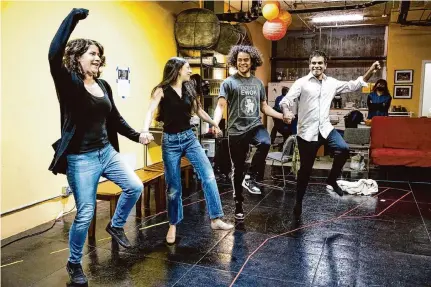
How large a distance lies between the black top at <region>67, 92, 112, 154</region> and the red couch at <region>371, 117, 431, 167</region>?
16.1ft

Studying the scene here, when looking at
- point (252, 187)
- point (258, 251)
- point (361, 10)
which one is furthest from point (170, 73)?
point (361, 10)

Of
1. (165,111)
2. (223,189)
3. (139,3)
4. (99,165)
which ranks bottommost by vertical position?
(223,189)

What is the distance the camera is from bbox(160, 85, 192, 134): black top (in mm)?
3334

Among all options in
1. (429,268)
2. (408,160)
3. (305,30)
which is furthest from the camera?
(305,30)

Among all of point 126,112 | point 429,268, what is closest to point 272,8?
point 126,112

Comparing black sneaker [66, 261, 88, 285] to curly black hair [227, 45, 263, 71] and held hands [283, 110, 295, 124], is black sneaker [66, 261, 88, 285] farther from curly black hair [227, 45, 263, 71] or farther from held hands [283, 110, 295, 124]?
curly black hair [227, 45, 263, 71]

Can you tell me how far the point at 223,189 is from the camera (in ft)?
18.8

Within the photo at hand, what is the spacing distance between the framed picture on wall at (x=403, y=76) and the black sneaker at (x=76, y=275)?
34.0 ft

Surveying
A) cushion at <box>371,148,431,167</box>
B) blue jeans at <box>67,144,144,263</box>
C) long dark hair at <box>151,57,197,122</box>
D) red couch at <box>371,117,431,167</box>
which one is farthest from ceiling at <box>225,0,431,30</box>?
blue jeans at <box>67,144,144,263</box>

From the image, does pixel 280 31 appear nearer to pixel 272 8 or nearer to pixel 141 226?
pixel 272 8

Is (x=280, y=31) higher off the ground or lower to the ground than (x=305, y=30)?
lower

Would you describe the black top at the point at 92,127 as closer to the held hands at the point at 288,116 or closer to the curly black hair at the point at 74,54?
the curly black hair at the point at 74,54

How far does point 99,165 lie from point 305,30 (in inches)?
462

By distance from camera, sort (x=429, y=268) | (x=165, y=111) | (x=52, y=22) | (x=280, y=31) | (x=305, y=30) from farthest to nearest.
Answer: (x=305, y=30)
(x=280, y=31)
(x=52, y=22)
(x=165, y=111)
(x=429, y=268)
